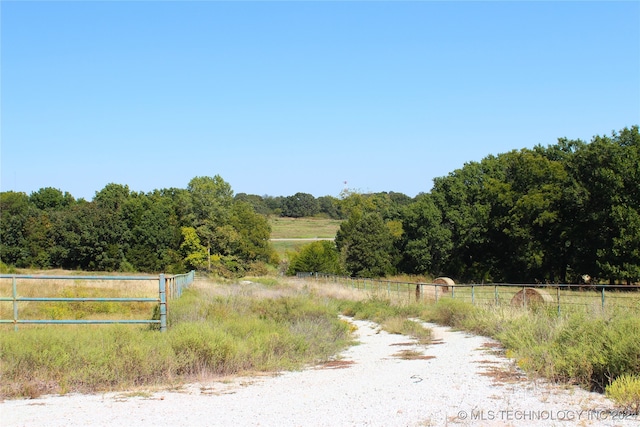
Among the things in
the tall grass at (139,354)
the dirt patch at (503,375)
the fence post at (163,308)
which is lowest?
the dirt patch at (503,375)

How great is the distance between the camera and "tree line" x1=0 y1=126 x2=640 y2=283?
49031mm

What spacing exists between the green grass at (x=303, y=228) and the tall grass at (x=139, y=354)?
121m

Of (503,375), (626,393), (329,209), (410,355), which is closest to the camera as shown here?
(626,393)

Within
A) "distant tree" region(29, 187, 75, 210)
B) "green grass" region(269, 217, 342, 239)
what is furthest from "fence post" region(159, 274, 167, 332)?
"green grass" region(269, 217, 342, 239)

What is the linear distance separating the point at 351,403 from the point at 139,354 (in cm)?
410

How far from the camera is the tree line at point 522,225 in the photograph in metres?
47.2

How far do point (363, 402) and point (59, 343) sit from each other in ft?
18.9

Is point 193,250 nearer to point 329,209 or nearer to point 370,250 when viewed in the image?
point 370,250

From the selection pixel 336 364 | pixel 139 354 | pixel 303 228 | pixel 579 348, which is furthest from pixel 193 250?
pixel 303 228

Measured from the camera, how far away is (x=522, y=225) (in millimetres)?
56812

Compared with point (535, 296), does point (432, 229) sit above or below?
above

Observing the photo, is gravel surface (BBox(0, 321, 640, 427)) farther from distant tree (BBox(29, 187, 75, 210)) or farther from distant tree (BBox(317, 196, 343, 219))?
distant tree (BBox(317, 196, 343, 219))

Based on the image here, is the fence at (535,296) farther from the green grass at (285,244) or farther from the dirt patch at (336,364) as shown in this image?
the green grass at (285,244)

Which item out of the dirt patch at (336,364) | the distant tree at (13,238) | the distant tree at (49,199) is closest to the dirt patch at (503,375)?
the dirt patch at (336,364)
